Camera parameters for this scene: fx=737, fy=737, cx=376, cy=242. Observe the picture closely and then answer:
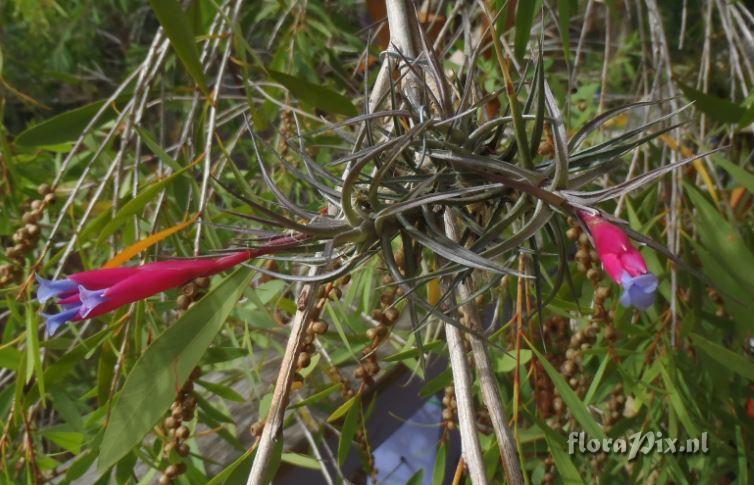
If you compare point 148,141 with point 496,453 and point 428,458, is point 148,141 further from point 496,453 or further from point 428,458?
point 428,458

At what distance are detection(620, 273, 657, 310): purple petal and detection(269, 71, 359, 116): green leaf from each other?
0.98 feet

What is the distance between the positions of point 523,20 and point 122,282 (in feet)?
1.10

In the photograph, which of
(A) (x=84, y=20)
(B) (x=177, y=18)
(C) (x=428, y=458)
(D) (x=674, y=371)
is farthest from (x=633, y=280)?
(A) (x=84, y=20)

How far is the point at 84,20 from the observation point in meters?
1.59

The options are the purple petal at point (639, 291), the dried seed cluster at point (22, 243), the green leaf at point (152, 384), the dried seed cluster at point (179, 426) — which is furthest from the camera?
the dried seed cluster at point (22, 243)

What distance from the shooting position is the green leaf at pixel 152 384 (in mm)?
340

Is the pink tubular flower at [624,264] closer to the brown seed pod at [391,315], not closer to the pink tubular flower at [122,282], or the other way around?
the pink tubular flower at [122,282]

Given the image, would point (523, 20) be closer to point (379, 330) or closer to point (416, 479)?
point (379, 330)

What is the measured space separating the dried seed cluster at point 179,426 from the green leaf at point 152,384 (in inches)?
3.2

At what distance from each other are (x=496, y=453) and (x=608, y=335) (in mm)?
120

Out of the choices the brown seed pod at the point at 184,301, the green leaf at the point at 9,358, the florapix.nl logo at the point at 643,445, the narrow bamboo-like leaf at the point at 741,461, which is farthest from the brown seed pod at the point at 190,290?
the narrow bamboo-like leaf at the point at 741,461

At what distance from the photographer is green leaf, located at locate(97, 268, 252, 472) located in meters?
0.34

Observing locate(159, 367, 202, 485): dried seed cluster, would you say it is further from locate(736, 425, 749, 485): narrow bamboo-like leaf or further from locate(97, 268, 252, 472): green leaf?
locate(736, 425, 749, 485): narrow bamboo-like leaf

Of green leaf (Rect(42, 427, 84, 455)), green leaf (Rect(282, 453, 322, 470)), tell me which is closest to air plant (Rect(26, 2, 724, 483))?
green leaf (Rect(282, 453, 322, 470))
